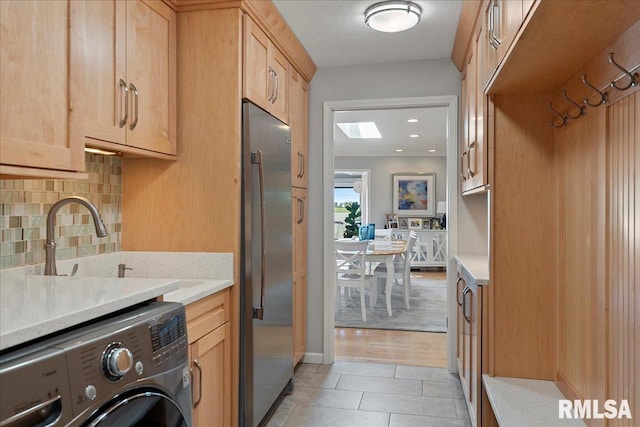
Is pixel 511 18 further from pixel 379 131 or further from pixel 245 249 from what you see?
pixel 379 131

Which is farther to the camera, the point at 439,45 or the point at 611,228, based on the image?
the point at 439,45

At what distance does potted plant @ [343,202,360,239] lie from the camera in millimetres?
9789


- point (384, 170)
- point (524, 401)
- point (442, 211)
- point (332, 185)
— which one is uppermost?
point (384, 170)

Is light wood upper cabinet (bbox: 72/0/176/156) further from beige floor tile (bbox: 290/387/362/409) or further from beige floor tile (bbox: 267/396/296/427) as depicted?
beige floor tile (bbox: 290/387/362/409)

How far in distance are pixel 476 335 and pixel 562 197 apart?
2.48ft

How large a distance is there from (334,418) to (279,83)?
206cm

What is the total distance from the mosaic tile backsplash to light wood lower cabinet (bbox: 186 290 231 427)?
658mm

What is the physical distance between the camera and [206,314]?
75.7 inches

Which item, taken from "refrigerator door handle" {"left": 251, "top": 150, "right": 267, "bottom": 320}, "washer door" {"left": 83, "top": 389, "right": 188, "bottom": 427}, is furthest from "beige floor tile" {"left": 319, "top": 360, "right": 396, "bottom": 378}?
"washer door" {"left": 83, "top": 389, "right": 188, "bottom": 427}

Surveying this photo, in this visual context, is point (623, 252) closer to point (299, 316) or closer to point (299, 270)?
point (299, 270)

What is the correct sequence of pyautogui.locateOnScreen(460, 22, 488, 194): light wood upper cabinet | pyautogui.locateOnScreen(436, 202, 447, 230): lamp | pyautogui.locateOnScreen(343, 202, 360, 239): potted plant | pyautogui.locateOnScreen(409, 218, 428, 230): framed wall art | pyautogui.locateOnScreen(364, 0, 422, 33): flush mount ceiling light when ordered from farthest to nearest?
pyautogui.locateOnScreen(343, 202, 360, 239): potted plant < pyautogui.locateOnScreen(409, 218, 428, 230): framed wall art < pyautogui.locateOnScreen(436, 202, 447, 230): lamp < pyautogui.locateOnScreen(364, 0, 422, 33): flush mount ceiling light < pyautogui.locateOnScreen(460, 22, 488, 194): light wood upper cabinet

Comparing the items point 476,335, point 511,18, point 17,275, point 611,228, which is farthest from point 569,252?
point 17,275

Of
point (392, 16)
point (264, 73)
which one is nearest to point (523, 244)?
point (392, 16)

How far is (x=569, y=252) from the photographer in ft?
6.13
